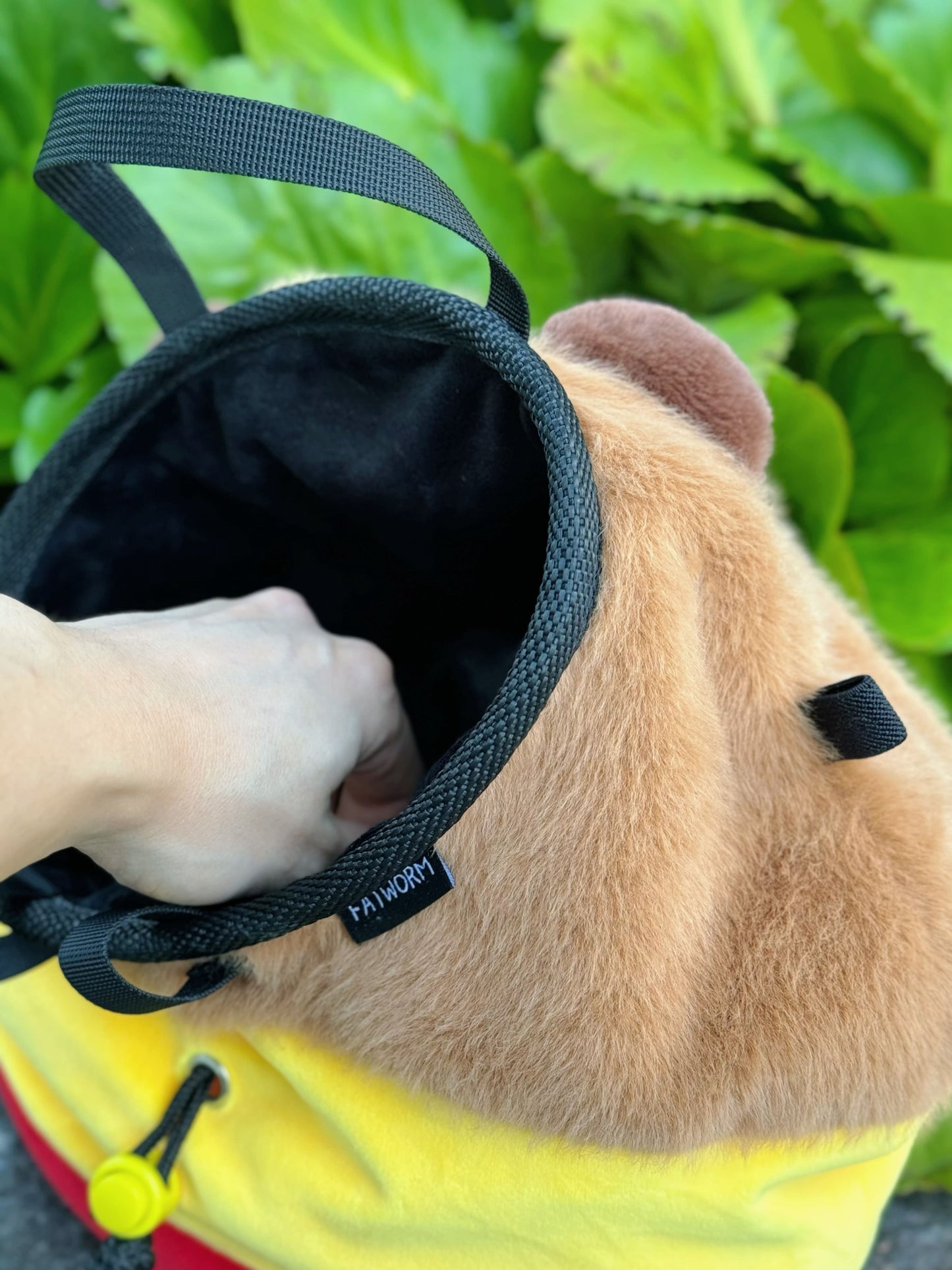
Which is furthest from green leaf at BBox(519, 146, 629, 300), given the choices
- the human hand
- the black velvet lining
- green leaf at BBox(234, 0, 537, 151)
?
the human hand

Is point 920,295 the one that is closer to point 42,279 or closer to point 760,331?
point 760,331

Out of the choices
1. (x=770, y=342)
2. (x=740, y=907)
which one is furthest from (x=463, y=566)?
(x=770, y=342)

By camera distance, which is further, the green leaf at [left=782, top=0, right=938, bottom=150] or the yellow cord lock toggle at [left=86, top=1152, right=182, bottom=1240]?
the green leaf at [left=782, top=0, right=938, bottom=150]

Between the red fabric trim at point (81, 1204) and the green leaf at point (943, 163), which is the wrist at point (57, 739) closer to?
the red fabric trim at point (81, 1204)

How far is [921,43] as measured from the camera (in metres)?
1.14

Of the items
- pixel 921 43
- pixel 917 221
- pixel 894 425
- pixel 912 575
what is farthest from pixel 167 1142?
pixel 921 43

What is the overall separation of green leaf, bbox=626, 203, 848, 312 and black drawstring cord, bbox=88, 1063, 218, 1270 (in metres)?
0.77

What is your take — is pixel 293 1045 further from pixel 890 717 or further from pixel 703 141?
pixel 703 141

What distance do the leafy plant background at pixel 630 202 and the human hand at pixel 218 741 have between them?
50 cm

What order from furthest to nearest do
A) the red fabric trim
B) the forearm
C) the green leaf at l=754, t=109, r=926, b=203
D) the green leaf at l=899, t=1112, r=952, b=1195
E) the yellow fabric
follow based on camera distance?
the green leaf at l=754, t=109, r=926, b=203, the green leaf at l=899, t=1112, r=952, b=1195, the red fabric trim, the yellow fabric, the forearm

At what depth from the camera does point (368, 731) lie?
1.61 ft

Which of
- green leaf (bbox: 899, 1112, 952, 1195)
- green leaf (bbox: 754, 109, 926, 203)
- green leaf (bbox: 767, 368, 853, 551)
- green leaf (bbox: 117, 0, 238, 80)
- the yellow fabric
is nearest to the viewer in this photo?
the yellow fabric

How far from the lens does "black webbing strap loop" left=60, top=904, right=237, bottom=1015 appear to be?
0.37 m

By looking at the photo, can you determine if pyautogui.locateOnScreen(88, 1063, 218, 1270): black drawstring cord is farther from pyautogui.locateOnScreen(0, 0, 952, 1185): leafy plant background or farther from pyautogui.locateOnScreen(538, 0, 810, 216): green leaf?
pyautogui.locateOnScreen(538, 0, 810, 216): green leaf
